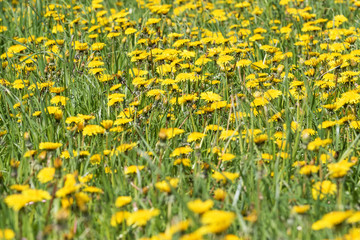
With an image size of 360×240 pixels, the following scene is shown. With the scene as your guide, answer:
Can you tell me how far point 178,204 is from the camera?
184 centimetres

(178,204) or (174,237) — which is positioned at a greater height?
(174,237)

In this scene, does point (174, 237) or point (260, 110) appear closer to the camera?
point (174, 237)

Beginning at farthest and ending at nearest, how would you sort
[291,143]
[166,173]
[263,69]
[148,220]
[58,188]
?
1. [263,69]
2. [291,143]
3. [166,173]
4. [58,188]
5. [148,220]

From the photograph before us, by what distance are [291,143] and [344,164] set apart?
0.50 metres

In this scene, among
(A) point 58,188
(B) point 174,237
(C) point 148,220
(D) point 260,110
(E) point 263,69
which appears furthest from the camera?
(E) point 263,69

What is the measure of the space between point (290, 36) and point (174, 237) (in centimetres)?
293

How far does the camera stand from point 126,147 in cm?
A: 212

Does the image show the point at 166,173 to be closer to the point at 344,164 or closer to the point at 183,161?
the point at 183,161

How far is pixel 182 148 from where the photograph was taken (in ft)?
7.11

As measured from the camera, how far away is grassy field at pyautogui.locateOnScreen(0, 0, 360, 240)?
1618 millimetres

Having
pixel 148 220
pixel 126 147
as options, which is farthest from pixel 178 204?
pixel 126 147

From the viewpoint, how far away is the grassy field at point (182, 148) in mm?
1618

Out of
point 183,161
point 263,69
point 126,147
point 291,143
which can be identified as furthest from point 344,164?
point 263,69

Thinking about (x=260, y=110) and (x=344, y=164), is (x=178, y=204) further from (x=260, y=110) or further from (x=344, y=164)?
(x=260, y=110)
